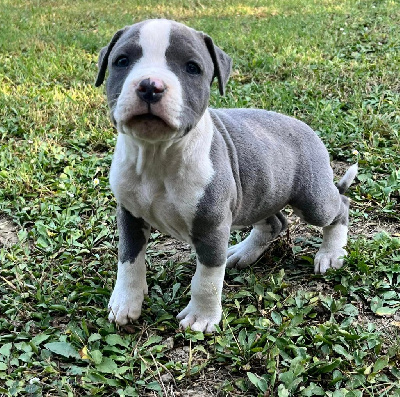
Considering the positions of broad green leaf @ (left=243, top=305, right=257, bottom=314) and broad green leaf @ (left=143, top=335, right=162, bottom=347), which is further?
broad green leaf @ (left=243, top=305, right=257, bottom=314)

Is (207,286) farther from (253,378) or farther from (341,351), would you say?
(341,351)

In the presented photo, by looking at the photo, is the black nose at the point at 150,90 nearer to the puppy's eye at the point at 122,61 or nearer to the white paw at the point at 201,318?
the puppy's eye at the point at 122,61

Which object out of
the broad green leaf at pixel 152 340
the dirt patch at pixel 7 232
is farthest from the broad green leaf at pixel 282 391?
the dirt patch at pixel 7 232

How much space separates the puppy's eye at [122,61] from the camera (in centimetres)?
280

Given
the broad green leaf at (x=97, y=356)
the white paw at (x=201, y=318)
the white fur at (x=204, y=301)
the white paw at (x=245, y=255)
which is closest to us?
the broad green leaf at (x=97, y=356)

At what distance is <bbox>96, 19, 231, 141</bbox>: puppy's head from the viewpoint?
2590 millimetres

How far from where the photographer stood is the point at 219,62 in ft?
10.2

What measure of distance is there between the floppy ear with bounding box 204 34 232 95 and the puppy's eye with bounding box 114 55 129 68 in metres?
0.50

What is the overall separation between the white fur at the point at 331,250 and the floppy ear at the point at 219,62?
150cm

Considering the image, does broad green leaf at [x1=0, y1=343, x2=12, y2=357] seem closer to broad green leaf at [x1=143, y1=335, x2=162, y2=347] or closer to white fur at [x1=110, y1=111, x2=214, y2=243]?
broad green leaf at [x1=143, y1=335, x2=162, y2=347]

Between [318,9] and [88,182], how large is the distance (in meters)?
7.65

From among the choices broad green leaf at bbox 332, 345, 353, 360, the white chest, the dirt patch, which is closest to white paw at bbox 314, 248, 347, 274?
broad green leaf at bbox 332, 345, 353, 360

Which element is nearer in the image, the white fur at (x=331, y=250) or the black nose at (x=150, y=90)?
the black nose at (x=150, y=90)

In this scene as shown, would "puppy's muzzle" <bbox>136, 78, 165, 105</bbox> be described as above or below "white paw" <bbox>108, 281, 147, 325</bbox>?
above
